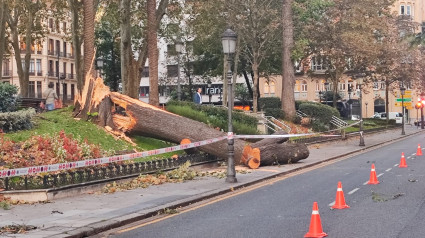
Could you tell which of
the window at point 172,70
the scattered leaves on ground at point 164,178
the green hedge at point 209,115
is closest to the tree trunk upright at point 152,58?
the green hedge at point 209,115

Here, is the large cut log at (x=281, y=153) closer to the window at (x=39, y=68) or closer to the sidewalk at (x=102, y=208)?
the sidewalk at (x=102, y=208)

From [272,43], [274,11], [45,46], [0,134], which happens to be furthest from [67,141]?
[45,46]

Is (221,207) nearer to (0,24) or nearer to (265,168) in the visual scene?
(265,168)

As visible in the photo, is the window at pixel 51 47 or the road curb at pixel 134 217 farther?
the window at pixel 51 47

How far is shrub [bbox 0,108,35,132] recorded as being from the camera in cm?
1622

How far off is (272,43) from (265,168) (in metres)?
21.8

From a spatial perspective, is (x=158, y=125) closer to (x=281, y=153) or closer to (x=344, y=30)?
(x=281, y=153)

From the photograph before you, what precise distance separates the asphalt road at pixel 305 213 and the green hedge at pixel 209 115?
9.27 m

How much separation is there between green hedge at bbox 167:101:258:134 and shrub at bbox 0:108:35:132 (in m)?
8.47

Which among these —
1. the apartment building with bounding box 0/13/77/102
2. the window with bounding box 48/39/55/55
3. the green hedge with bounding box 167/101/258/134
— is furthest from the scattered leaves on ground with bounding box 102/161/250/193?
the window with bounding box 48/39/55/55

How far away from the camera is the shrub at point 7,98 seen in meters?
19.0

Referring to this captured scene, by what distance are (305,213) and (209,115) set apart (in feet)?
52.6

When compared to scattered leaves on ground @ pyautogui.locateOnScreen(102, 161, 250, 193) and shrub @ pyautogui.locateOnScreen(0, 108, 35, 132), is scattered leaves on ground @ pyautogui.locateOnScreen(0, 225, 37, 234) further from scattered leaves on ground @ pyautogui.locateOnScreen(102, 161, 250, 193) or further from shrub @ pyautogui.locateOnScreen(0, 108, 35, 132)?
shrub @ pyautogui.locateOnScreen(0, 108, 35, 132)

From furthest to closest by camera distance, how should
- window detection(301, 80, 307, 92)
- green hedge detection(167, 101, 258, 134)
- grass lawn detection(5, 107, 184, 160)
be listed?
window detection(301, 80, 307, 92) < green hedge detection(167, 101, 258, 134) < grass lawn detection(5, 107, 184, 160)
